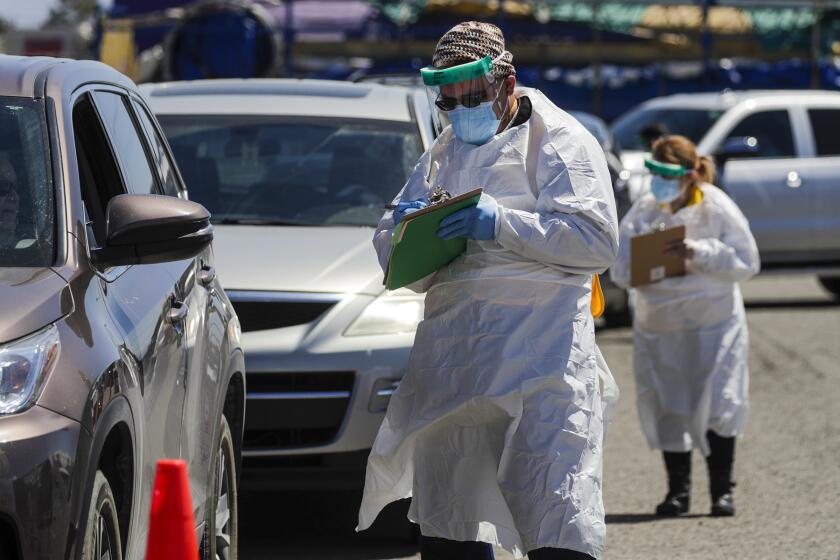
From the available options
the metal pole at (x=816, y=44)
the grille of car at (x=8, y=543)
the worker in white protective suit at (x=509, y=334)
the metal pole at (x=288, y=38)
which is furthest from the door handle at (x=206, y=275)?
the metal pole at (x=816, y=44)

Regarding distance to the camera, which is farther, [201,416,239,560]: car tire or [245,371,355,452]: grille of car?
[245,371,355,452]: grille of car

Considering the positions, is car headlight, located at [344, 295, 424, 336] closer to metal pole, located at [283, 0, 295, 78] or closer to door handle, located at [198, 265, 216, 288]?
door handle, located at [198, 265, 216, 288]

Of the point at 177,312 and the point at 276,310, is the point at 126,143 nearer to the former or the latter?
the point at 177,312

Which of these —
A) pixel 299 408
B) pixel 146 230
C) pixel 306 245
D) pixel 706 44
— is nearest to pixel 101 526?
pixel 146 230

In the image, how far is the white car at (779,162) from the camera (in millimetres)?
16641

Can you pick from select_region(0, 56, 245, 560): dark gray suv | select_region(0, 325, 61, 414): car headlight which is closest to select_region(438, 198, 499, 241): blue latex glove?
select_region(0, 56, 245, 560): dark gray suv

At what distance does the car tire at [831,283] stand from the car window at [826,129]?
1866 millimetres

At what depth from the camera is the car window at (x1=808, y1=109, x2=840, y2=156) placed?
17234 millimetres

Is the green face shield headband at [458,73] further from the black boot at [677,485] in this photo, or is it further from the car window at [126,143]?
the black boot at [677,485]

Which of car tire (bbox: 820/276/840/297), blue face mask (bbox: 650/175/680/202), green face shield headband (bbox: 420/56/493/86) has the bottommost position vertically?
car tire (bbox: 820/276/840/297)

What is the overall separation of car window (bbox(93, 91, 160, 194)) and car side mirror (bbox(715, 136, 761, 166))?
11531 millimetres

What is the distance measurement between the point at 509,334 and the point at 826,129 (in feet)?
43.7

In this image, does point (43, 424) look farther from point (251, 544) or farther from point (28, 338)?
point (251, 544)

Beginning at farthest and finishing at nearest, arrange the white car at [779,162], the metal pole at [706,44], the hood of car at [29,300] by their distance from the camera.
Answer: the metal pole at [706,44], the white car at [779,162], the hood of car at [29,300]
